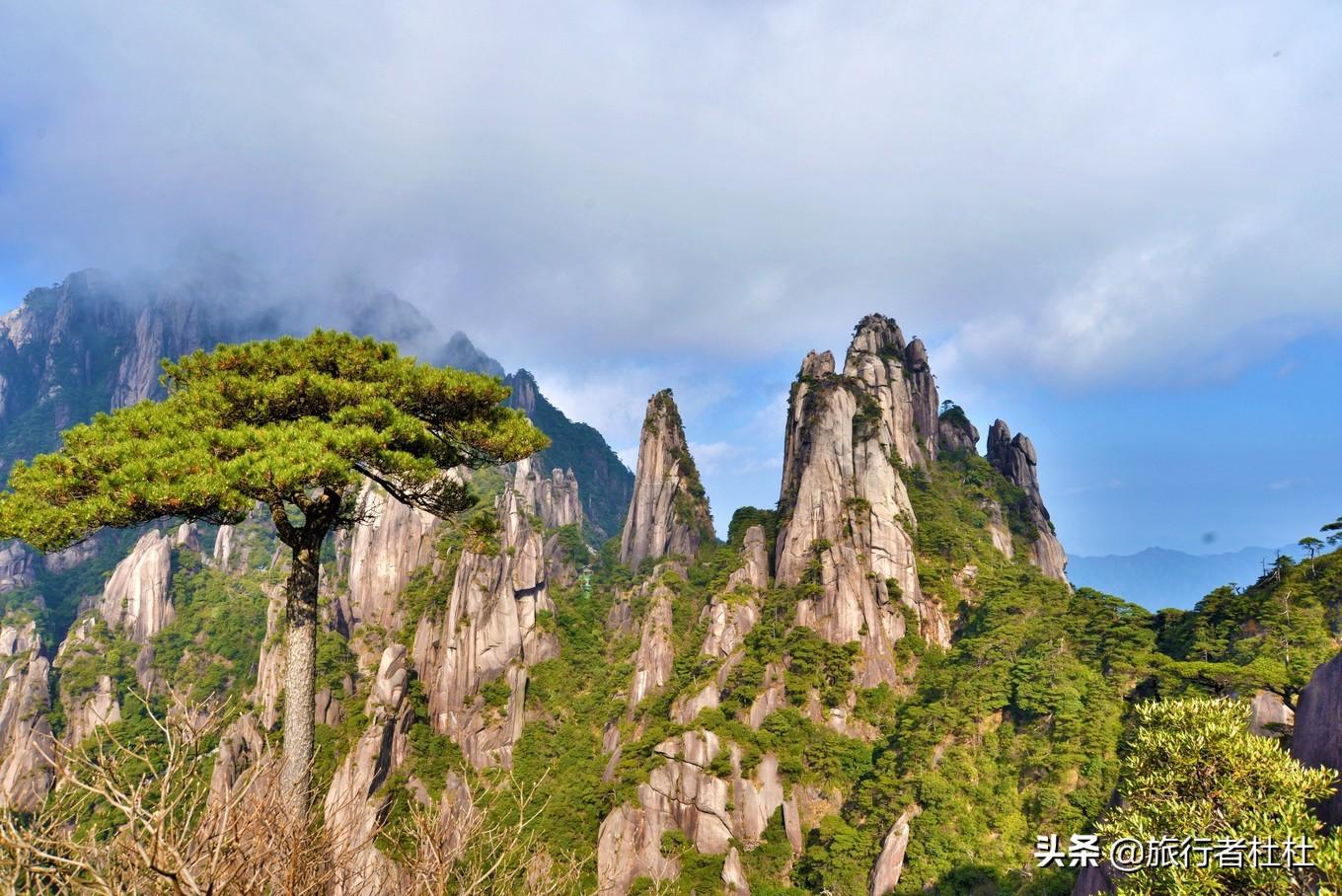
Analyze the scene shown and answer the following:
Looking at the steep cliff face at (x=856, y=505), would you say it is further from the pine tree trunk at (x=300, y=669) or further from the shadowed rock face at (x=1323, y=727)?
the pine tree trunk at (x=300, y=669)

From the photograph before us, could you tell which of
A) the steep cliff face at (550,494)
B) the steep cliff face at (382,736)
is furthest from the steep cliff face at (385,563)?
the steep cliff face at (550,494)

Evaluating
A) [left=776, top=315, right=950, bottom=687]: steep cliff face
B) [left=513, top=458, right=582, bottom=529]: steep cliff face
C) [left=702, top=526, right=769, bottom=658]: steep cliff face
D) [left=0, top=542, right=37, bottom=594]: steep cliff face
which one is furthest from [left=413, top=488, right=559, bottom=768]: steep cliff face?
[left=0, top=542, right=37, bottom=594]: steep cliff face

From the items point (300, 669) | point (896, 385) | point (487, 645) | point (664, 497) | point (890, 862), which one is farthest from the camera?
point (664, 497)

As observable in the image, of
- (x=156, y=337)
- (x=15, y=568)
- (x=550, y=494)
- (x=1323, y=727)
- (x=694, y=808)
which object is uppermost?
(x=156, y=337)

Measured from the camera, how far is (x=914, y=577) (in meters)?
45.0

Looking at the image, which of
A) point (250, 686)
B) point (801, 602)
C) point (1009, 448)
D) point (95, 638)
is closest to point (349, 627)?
point (250, 686)

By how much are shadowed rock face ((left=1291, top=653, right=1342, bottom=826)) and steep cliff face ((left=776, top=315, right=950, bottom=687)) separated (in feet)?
105

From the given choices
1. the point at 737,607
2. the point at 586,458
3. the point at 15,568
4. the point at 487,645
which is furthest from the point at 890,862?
the point at 586,458

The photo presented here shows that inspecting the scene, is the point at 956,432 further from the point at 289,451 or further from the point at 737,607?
the point at 289,451

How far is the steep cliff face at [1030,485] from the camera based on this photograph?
52750 millimetres

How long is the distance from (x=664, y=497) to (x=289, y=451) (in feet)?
189

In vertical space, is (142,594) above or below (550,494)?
below

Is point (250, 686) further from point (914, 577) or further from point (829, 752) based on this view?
point (914, 577)

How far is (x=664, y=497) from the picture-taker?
64.1 meters
